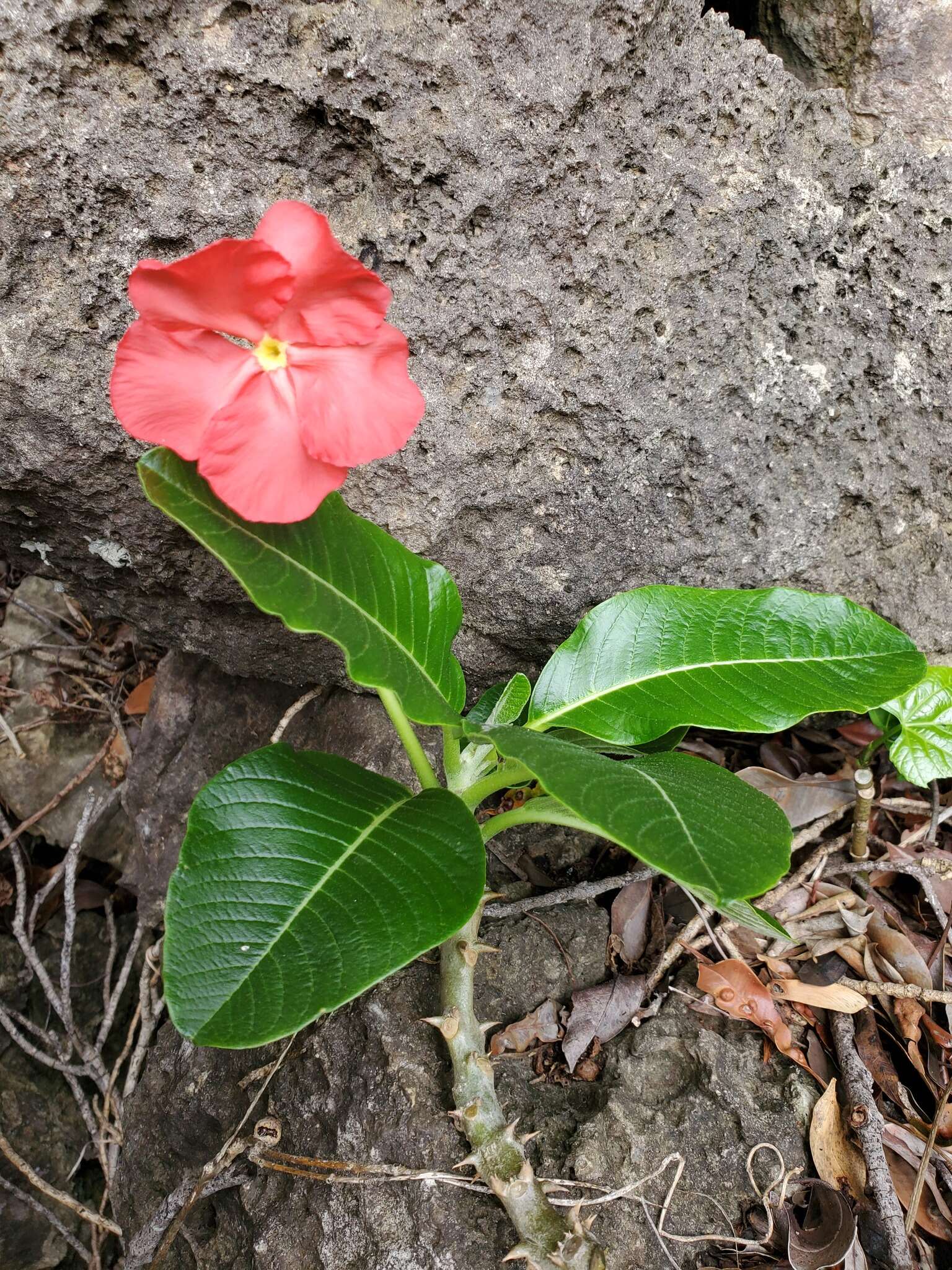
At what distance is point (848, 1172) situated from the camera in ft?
4.88

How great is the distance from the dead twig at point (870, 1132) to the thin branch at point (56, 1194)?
4.42ft

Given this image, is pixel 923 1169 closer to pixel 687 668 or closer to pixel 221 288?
pixel 687 668

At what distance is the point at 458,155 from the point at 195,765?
1.40 meters

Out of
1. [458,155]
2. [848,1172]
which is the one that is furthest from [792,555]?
[848,1172]

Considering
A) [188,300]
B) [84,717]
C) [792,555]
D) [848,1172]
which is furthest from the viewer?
[84,717]

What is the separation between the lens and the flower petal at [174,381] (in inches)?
40.2

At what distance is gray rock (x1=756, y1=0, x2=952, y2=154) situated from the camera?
164 cm

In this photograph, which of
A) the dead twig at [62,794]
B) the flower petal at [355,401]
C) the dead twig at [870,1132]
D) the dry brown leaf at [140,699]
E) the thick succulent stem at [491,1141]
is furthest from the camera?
the dry brown leaf at [140,699]

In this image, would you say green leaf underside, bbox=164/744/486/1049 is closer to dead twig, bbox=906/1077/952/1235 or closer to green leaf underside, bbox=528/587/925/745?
green leaf underside, bbox=528/587/925/745

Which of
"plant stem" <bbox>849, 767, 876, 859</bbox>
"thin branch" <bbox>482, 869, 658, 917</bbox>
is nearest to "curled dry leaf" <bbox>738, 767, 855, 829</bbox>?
"plant stem" <bbox>849, 767, 876, 859</bbox>

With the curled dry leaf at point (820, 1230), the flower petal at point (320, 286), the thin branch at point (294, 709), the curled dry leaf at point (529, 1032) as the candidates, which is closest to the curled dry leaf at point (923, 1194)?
the curled dry leaf at point (820, 1230)

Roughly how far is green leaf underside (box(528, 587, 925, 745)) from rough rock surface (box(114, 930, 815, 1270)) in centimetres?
53

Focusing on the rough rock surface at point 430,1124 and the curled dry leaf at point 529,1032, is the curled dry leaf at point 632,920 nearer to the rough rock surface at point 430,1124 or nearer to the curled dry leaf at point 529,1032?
the rough rock surface at point 430,1124

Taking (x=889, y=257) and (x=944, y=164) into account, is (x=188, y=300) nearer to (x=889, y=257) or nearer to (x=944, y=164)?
(x=889, y=257)
